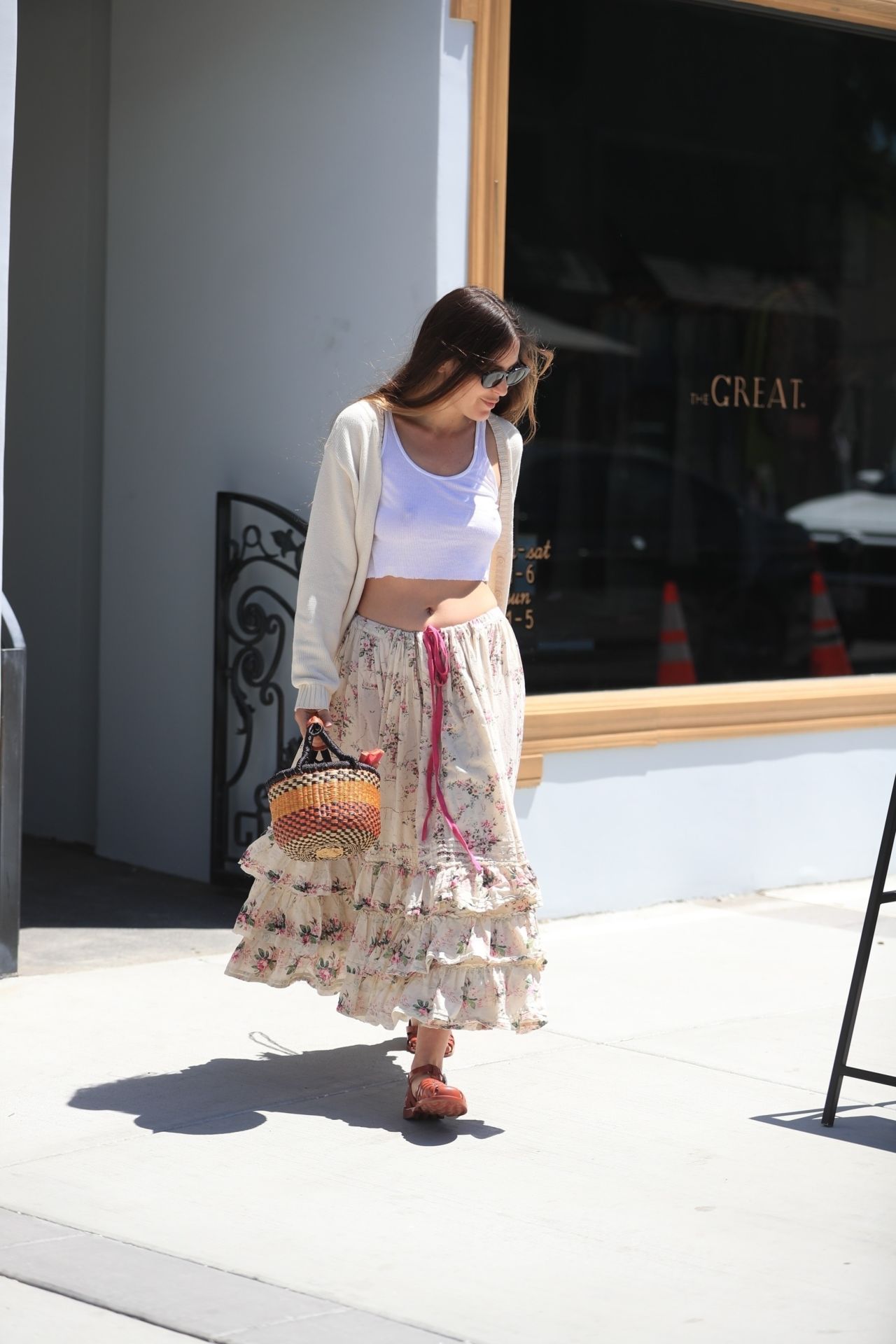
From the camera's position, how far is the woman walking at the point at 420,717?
4656 mm

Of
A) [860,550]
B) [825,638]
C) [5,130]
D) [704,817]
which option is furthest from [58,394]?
[860,550]

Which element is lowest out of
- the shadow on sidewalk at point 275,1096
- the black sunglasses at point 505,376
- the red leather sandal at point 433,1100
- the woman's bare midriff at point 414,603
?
the shadow on sidewalk at point 275,1096

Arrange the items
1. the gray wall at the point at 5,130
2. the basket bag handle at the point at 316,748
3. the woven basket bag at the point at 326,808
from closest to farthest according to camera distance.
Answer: the woven basket bag at the point at 326,808 < the basket bag handle at the point at 316,748 < the gray wall at the point at 5,130

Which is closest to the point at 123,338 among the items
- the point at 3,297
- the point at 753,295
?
the point at 3,297

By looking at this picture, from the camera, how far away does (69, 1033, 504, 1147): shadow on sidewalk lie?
15.2 ft

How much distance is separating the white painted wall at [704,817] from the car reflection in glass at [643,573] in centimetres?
39

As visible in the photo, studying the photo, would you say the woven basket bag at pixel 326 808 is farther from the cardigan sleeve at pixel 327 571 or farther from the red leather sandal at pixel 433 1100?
the red leather sandal at pixel 433 1100

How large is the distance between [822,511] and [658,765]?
1.83 metres

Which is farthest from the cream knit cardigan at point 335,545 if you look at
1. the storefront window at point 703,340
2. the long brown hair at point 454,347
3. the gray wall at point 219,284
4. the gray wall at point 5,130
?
the storefront window at point 703,340

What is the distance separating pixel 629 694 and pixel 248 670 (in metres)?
1.49

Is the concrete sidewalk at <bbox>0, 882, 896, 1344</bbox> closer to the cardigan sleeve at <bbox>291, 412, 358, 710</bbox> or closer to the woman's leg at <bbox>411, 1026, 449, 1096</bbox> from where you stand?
the woman's leg at <bbox>411, 1026, 449, 1096</bbox>

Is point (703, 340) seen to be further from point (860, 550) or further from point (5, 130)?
point (5, 130)

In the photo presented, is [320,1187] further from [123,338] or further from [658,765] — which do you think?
[123,338]

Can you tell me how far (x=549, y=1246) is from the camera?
12.6 ft
